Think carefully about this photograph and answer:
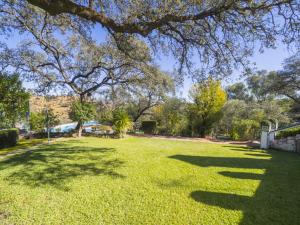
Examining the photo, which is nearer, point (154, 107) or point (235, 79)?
point (235, 79)

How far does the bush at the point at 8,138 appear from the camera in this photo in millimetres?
7762

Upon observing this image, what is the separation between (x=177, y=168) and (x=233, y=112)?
16.6m

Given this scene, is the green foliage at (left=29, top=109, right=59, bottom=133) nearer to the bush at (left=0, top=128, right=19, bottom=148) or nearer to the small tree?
the small tree

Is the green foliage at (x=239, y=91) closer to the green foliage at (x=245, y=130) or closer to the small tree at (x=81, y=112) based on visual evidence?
Answer: the green foliage at (x=245, y=130)

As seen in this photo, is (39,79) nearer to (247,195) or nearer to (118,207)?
(118,207)

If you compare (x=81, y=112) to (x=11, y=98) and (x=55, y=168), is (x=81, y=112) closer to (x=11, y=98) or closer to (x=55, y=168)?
(x=11, y=98)

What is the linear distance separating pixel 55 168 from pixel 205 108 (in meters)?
14.7

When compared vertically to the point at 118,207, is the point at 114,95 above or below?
above

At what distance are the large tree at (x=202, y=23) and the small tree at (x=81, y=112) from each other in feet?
21.5

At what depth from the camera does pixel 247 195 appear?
352 centimetres

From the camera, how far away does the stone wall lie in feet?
28.6

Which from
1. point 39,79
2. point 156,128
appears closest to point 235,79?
point 39,79

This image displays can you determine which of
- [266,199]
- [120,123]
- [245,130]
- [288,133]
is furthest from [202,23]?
[245,130]

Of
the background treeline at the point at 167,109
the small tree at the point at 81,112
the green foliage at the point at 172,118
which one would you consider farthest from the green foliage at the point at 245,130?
the small tree at the point at 81,112
